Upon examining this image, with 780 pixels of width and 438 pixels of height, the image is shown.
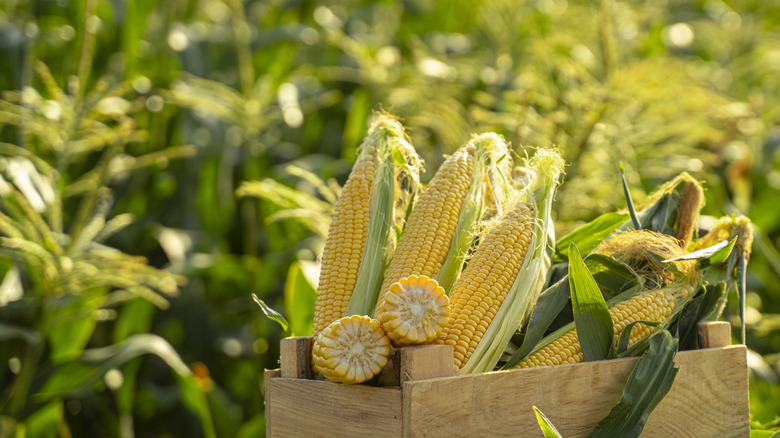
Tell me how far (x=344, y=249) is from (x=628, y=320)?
19.7 inches

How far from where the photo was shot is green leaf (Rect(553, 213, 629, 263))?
1.33m

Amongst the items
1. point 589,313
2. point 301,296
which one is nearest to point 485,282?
point 589,313

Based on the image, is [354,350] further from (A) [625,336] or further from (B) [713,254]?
(B) [713,254]

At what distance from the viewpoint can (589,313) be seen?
1036mm

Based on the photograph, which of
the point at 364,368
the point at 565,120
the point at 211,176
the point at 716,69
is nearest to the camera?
the point at 364,368

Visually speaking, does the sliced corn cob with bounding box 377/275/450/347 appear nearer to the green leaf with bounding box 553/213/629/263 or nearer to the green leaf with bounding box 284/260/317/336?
the green leaf with bounding box 553/213/629/263

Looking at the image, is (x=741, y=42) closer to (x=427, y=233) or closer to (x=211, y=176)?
(x=211, y=176)

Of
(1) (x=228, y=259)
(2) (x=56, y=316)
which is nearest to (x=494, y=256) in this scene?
(2) (x=56, y=316)

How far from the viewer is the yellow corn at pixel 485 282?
98cm

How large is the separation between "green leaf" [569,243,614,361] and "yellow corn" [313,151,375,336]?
1.19ft

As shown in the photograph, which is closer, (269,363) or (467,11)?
(269,363)

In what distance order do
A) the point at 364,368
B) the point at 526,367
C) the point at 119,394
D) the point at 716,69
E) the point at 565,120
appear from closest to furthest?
1. the point at 364,368
2. the point at 526,367
3. the point at 565,120
4. the point at 119,394
5. the point at 716,69

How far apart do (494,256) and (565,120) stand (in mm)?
1220

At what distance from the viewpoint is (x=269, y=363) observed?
2504 mm
